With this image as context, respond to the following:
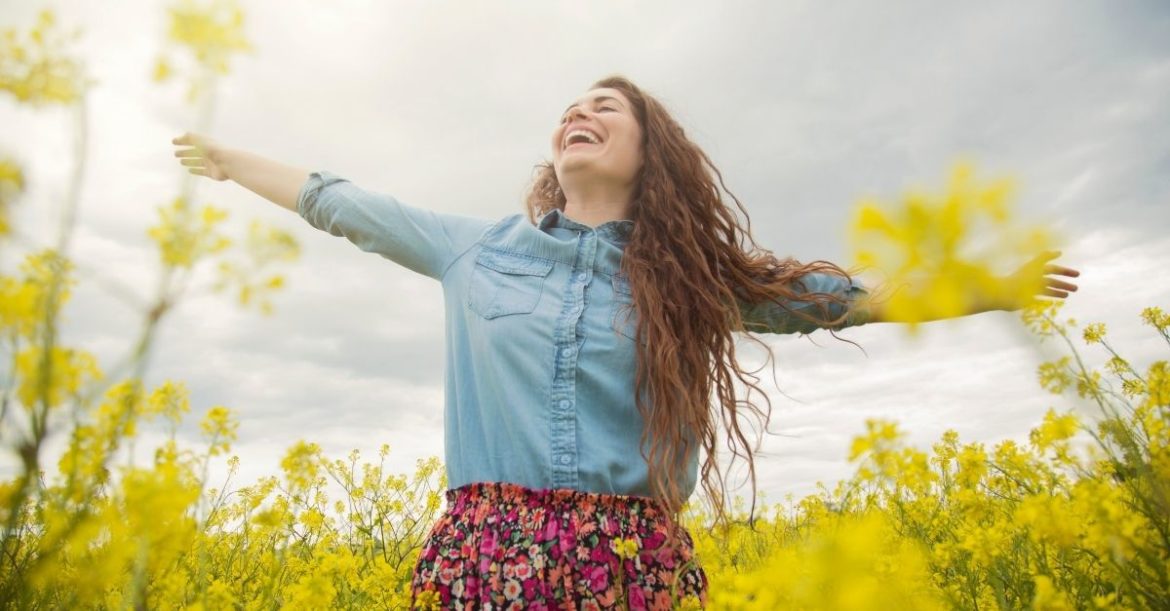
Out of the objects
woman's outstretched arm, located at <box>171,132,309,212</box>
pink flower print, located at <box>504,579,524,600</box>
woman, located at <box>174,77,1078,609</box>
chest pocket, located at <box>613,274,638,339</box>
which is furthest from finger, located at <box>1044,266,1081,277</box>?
woman's outstretched arm, located at <box>171,132,309,212</box>

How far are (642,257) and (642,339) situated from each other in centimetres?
37

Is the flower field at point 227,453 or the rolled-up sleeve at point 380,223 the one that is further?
the rolled-up sleeve at point 380,223

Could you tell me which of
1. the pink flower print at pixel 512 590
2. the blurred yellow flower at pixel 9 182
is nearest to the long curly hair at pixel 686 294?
the pink flower print at pixel 512 590

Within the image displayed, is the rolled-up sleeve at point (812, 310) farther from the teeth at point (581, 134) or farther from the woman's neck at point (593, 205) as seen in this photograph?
the teeth at point (581, 134)

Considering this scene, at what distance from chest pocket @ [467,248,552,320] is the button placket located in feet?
0.33

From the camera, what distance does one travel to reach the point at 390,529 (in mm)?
3629

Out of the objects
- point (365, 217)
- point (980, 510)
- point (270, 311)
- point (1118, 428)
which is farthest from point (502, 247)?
point (980, 510)

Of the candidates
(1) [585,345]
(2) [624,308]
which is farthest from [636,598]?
(2) [624,308]

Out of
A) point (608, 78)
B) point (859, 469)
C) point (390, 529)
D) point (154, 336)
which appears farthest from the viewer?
point (390, 529)

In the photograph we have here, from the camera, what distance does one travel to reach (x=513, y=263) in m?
2.26

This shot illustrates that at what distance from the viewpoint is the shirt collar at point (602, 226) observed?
7.91 ft

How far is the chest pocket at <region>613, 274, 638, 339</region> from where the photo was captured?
216 centimetres

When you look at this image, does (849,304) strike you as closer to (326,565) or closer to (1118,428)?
(1118,428)

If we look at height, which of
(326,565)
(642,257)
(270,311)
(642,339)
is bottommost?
(326,565)
